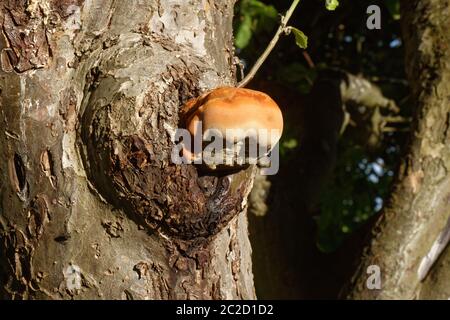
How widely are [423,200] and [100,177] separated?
58.8 inches

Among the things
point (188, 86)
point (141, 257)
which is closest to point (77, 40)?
point (188, 86)

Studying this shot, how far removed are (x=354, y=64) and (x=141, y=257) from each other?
298 cm

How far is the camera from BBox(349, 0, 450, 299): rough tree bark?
100 inches

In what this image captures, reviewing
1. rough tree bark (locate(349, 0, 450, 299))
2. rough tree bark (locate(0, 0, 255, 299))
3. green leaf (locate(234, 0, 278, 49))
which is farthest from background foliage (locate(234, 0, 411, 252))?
rough tree bark (locate(0, 0, 255, 299))

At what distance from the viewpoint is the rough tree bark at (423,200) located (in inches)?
100

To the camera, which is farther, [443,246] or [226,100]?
[443,246]

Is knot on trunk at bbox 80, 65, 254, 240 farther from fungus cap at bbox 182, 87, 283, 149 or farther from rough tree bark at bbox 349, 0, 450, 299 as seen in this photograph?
rough tree bark at bbox 349, 0, 450, 299

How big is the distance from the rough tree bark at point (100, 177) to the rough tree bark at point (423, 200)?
128 centimetres

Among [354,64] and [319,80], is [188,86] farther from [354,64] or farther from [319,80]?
[354,64]

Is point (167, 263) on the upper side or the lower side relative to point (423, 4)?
lower

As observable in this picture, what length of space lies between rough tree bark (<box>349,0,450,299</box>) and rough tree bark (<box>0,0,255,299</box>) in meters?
1.28

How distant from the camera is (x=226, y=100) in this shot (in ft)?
4.43

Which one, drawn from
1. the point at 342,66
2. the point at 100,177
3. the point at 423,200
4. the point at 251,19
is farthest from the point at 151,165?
the point at 342,66

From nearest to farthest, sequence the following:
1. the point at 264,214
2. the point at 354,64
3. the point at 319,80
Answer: the point at 264,214
the point at 319,80
the point at 354,64
